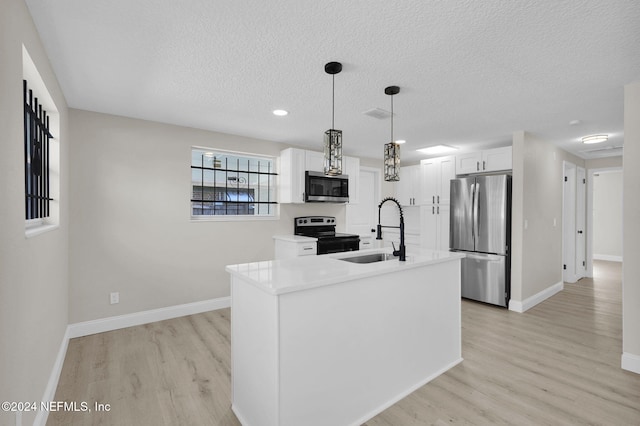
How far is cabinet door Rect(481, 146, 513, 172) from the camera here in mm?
4191

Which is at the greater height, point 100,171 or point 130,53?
point 130,53

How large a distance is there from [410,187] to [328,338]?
15.4 feet

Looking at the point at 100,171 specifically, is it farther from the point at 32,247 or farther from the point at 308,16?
the point at 308,16

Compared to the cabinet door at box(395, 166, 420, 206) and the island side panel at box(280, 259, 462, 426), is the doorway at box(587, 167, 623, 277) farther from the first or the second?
the island side panel at box(280, 259, 462, 426)

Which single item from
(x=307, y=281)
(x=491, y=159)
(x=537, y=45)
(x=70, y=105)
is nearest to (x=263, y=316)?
(x=307, y=281)

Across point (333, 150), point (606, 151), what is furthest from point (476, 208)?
point (333, 150)

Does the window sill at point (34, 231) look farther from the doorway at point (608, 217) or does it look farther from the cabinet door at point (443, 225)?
the doorway at point (608, 217)

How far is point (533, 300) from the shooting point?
425 cm

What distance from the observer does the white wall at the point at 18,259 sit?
4.08 feet

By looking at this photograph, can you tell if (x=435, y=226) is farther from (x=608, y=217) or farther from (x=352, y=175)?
(x=608, y=217)

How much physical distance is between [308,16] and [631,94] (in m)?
2.72

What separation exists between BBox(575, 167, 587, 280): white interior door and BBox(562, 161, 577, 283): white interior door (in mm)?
147

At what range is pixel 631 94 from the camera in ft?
8.22

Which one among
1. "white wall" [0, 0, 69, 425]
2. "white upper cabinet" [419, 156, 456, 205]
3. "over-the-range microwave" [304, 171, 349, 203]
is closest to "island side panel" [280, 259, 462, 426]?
"white wall" [0, 0, 69, 425]
